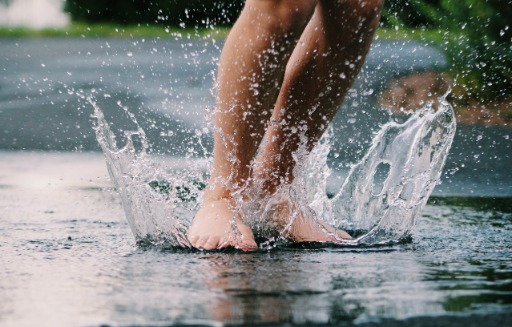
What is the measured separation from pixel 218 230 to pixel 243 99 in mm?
375

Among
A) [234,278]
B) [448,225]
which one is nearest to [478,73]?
[448,225]

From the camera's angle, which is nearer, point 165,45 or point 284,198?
point 284,198

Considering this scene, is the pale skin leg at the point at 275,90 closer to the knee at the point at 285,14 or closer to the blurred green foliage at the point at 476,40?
the knee at the point at 285,14

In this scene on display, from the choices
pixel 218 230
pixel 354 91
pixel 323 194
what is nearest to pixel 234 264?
pixel 218 230

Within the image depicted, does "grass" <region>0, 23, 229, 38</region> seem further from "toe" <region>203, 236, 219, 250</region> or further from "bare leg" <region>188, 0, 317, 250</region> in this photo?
"toe" <region>203, 236, 219, 250</region>

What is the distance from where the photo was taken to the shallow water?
2232 millimetres

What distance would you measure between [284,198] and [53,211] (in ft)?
3.43

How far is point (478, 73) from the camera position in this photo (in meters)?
7.76

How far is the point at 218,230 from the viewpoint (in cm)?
Result: 318

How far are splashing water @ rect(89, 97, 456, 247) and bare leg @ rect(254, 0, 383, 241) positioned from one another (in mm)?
45

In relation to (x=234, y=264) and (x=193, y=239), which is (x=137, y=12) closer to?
(x=193, y=239)

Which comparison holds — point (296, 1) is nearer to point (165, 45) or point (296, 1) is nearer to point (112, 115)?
point (112, 115)

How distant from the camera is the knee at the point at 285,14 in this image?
3.01m

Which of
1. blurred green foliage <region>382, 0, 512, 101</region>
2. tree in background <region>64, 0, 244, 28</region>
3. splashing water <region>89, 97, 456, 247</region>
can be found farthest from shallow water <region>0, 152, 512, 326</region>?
tree in background <region>64, 0, 244, 28</region>
